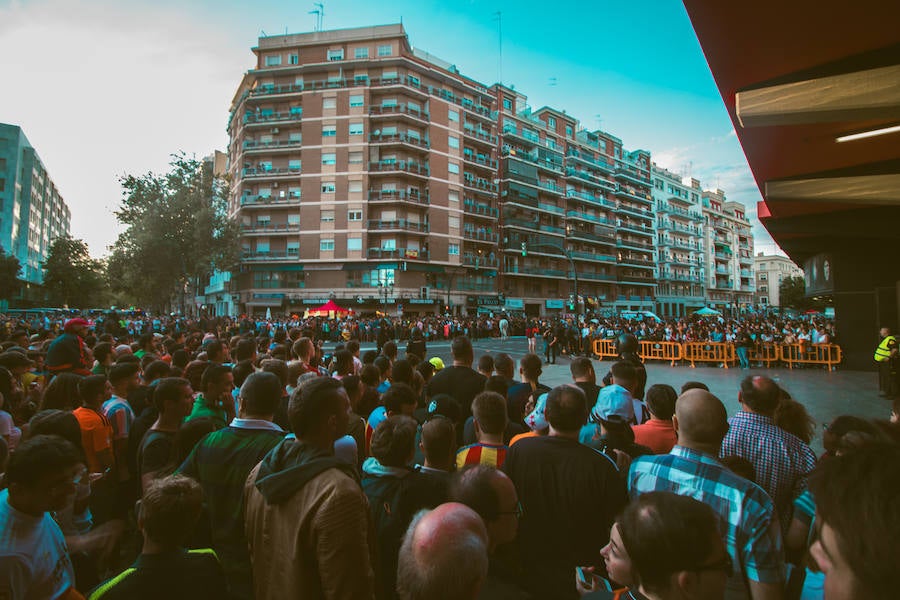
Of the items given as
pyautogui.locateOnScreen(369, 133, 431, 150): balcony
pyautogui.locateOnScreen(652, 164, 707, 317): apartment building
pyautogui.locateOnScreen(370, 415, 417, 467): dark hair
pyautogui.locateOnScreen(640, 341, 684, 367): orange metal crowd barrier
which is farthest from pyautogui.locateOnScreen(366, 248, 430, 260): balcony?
pyautogui.locateOnScreen(652, 164, 707, 317): apartment building

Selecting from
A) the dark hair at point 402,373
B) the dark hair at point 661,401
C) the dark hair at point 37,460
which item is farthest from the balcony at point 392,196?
the dark hair at point 37,460

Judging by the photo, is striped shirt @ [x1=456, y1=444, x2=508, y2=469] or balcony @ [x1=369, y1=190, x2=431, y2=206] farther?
balcony @ [x1=369, y1=190, x2=431, y2=206]

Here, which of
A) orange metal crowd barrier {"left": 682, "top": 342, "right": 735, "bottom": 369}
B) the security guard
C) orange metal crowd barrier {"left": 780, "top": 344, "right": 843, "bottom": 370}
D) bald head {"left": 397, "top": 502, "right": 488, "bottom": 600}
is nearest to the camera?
bald head {"left": 397, "top": 502, "right": 488, "bottom": 600}

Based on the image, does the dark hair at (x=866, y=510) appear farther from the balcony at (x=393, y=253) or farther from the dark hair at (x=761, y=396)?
the balcony at (x=393, y=253)

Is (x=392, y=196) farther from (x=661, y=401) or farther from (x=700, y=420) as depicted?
(x=700, y=420)

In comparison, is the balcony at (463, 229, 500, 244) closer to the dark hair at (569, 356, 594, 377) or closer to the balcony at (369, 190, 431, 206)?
the balcony at (369, 190, 431, 206)

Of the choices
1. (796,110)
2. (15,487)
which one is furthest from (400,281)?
(15,487)

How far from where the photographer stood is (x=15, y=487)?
1789mm

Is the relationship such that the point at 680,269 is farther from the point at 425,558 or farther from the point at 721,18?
the point at 425,558

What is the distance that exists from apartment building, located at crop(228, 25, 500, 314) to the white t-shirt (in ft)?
127

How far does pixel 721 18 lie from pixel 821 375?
46.2ft

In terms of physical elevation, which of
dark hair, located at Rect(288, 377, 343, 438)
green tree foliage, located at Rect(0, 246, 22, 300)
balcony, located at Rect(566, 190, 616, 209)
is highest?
balcony, located at Rect(566, 190, 616, 209)

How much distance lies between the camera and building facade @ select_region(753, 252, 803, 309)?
103125 millimetres

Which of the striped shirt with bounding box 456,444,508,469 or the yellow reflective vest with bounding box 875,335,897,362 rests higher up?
the yellow reflective vest with bounding box 875,335,897,362
